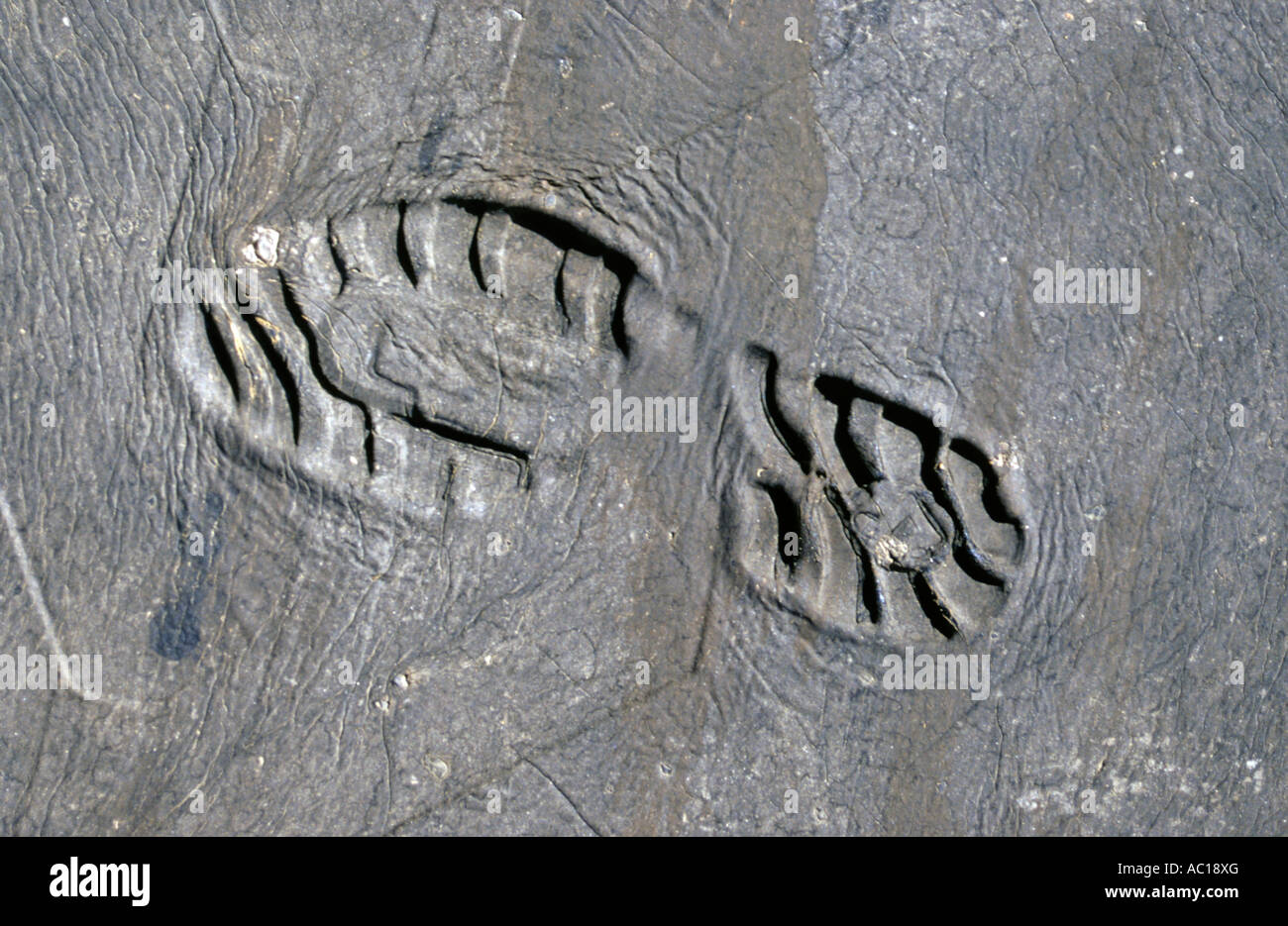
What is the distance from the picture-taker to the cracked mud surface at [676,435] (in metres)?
2.50

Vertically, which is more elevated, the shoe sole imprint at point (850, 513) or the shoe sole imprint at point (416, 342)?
the shoe sole imprint at point (416, 342)

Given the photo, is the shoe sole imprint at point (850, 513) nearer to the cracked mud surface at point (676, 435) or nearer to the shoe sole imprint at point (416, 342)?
the cracked mud surface at point (676, 435)

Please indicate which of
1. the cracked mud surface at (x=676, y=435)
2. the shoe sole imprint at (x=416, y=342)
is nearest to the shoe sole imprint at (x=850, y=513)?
the cracked mud surface at (x=676, y=435)

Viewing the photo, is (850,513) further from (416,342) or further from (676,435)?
(416,342)

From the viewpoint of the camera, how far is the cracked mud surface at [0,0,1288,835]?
2.50 m

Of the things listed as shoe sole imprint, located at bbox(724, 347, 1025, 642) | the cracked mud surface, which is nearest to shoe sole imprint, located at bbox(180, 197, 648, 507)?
the cracked mud surface

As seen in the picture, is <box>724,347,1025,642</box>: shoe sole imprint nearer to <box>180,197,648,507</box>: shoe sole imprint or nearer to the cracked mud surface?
the cracked mud surface

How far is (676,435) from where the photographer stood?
260 cm

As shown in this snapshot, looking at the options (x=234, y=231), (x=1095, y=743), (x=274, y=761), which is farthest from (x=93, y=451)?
(x=1095, y=743)

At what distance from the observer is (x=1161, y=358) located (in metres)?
2.61

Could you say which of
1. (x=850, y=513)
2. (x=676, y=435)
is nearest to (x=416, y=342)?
(x=676, y=435)

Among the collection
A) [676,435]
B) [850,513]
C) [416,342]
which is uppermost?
[416,342]

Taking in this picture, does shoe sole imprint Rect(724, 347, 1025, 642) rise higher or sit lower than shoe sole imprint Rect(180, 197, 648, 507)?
lower
